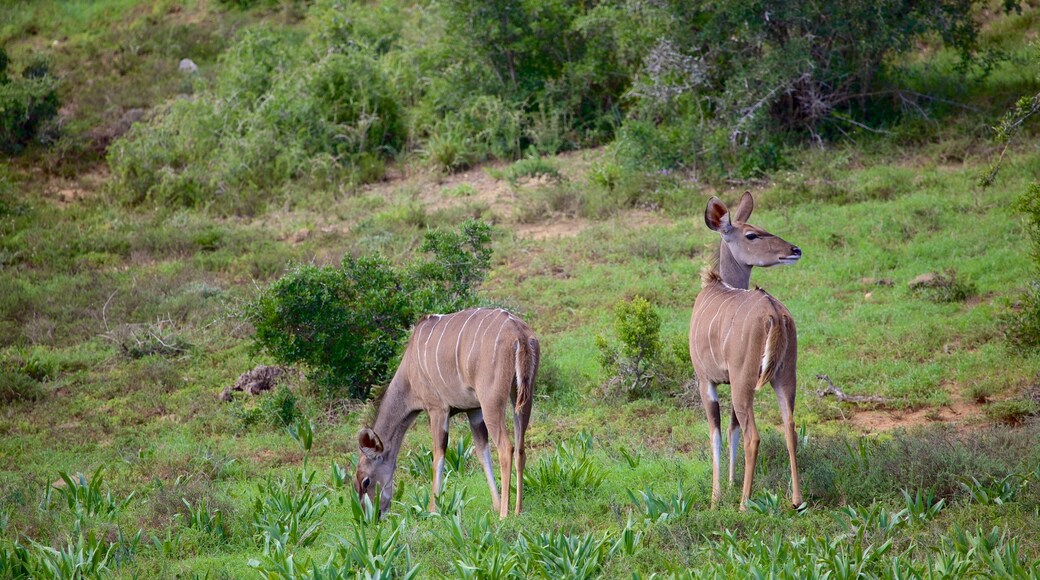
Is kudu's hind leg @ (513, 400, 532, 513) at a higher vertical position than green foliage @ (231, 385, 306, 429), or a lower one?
higher

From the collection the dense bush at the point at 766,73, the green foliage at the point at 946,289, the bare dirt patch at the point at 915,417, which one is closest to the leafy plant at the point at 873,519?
the bare dirt patch at the point at 915,417

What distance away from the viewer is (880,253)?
37.8ft

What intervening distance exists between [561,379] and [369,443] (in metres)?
3.03

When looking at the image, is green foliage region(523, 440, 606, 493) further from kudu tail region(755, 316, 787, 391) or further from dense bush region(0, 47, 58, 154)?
dense bush region(0, 47, 58, 154)

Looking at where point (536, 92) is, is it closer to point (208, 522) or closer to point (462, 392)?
point (462, 392)

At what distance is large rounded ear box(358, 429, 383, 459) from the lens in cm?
702

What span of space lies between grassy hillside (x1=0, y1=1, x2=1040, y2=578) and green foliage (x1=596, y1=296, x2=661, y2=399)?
20cm

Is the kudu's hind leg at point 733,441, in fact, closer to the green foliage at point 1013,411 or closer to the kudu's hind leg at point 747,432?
the kudu's hind leg at point 747,432

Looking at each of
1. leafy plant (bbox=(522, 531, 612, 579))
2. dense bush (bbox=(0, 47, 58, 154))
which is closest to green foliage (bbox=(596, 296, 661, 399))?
leafy plant (bbox=(522, 531, 612, 579))

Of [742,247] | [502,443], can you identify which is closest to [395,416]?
[502,443]

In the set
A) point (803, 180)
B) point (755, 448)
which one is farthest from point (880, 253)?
point (755, 448)

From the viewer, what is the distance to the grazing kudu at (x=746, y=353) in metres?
6.23

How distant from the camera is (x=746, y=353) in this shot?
20.7 ft

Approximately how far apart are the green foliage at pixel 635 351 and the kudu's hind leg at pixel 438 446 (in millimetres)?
2570
